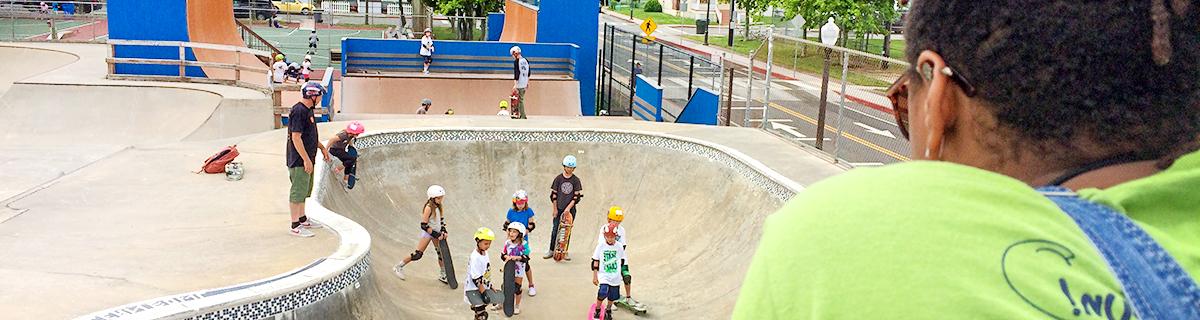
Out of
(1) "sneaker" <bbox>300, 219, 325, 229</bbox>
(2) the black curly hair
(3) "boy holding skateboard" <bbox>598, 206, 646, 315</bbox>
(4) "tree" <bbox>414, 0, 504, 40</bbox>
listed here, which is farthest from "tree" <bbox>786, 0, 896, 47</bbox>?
(2) the black curly hair

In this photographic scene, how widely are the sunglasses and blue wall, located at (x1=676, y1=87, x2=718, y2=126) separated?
18885 mm

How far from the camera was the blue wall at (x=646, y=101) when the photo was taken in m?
22.9

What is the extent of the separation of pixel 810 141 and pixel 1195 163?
18334mm

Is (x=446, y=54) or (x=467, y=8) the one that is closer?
(x=446, y=54)

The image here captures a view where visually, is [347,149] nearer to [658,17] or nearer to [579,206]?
[579,206]

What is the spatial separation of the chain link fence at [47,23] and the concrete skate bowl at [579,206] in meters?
23.5

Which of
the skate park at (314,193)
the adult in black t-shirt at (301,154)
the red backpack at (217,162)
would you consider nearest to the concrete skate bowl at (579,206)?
the skate park at (314,193)

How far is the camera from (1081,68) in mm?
1132

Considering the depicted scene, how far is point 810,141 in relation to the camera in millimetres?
19156

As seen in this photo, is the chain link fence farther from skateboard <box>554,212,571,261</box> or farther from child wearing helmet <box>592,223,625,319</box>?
child wearing helmet <box>592,223,625,319</box>

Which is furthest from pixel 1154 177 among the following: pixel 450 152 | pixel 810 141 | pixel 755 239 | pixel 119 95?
pixel 119 95

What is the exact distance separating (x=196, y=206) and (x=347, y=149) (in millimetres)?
2606

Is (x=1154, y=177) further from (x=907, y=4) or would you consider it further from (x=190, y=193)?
(x=190, y=193)

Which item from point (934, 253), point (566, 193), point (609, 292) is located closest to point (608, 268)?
point (609, 292)
